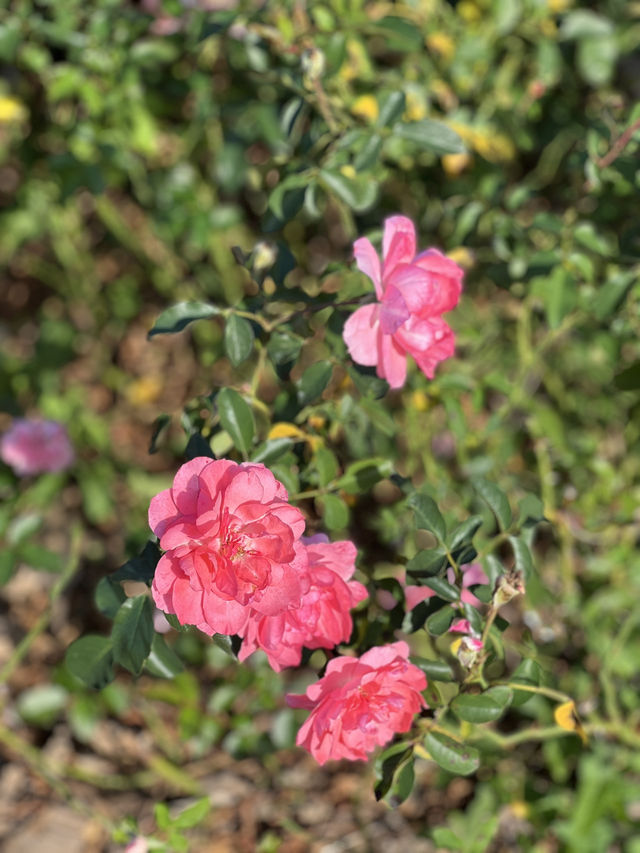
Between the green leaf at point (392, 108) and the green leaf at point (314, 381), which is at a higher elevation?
the green leaf at point (392, 108)

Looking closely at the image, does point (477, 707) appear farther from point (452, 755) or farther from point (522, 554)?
point (522, 554)

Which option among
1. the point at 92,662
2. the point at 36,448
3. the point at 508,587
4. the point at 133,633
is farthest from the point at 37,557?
the point at 508,587

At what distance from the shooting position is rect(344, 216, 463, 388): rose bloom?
1.04 metres

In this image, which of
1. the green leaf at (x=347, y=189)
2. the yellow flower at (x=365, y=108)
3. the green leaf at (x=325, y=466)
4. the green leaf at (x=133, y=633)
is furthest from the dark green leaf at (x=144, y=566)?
the yellow flower at (x=365, y=108)

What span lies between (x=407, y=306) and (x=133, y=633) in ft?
1.78

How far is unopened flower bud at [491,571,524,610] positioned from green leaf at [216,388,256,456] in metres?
0.37

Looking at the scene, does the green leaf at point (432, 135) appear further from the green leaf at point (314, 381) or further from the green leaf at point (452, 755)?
the green leaf at point (452, 755)

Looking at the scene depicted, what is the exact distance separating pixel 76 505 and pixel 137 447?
0.27 meters

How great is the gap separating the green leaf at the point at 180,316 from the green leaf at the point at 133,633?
374 millimetres

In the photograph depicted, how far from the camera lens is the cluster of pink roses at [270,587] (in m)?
0.87

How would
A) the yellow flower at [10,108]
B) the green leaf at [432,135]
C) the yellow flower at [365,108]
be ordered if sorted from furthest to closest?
the yellow flower at [10,108] → the yellow flower at [365,108] → the green leaf at [432,135]

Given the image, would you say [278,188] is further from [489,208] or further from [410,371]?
[489,208]

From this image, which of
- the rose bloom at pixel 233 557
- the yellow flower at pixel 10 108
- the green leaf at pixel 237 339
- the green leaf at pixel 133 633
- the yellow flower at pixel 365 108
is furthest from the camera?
the yellow flower at pixel 10 108

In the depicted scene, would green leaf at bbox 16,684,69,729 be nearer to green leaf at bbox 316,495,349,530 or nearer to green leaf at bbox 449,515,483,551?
green leaf at bbox 316,495,349,530
